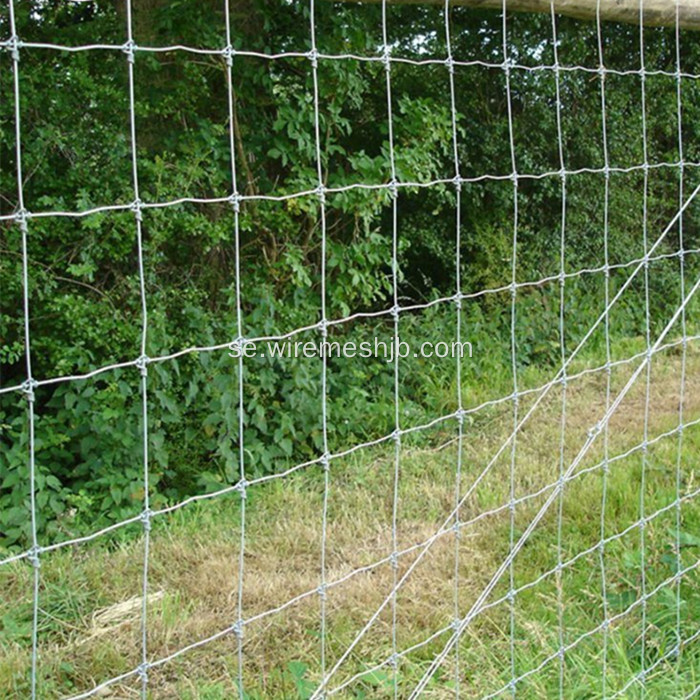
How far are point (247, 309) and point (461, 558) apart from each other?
6.57 feet

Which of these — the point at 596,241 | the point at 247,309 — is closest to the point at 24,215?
the point at 247,309

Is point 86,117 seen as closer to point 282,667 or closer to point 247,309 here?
point 247,309

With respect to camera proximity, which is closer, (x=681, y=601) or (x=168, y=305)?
(x=681, y=601)

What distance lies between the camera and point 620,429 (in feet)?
15.0

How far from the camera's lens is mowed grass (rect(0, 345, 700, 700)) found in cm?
245

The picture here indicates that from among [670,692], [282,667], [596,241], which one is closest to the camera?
[670,692]

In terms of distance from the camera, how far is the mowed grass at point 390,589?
245cm

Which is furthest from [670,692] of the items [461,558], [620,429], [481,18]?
[481,18]

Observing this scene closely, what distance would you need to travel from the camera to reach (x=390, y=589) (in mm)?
2963

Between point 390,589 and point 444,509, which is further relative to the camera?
point 444,509

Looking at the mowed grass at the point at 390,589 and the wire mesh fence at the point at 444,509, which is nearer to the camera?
the wire mesh fence at the point at 444,509

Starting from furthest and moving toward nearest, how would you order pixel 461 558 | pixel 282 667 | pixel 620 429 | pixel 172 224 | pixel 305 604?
pixel 620 429
pixel 172 224
pixel 461 558
pixel 305 604
pixel 282 667

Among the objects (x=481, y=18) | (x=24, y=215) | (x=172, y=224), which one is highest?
(x=481, y=18)

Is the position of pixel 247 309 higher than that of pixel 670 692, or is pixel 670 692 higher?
pixel 247 309
